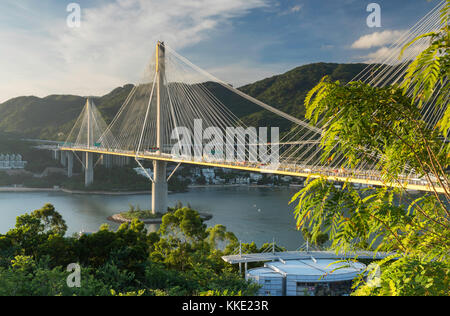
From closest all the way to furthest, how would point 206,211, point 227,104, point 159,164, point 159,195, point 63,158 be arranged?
point 159,195
point 206,211
point 159,164
point 63,158
point 227,104

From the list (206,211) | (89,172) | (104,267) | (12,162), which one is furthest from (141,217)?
(12,162)

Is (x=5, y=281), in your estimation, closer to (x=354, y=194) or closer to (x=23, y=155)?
(x=354, y=194)

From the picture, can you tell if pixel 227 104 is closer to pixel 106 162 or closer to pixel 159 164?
pixel 106 162

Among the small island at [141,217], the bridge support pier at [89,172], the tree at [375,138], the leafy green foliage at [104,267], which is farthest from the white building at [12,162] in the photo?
the tree at [375,138]

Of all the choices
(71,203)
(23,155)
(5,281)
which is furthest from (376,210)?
(23,155)

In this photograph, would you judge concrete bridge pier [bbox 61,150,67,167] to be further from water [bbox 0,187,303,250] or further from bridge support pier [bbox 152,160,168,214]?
bridge support pier [bbox 152,160,168,214]

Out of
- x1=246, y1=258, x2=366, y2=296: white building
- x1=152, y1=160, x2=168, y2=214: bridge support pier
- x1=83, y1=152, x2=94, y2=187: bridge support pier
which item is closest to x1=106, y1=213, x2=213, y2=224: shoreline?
x1=152, y1=160, x2=168, y2=214: bridge support pier

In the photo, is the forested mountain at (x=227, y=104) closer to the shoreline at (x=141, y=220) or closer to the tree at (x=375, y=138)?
the shoreline at (x=141, y=220)
